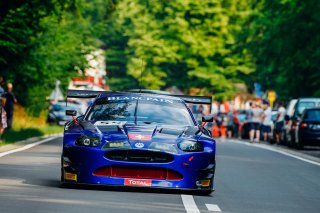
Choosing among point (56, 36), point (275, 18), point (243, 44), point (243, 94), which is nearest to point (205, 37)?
point (243, 94)

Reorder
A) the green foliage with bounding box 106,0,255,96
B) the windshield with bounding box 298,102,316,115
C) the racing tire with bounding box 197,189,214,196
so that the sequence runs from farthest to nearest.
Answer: the green foliage with bounding box 106,0,255,96 < the windshield with bounding box 298,102,316,115 < the racing tire with bounding box 197,189,214,196

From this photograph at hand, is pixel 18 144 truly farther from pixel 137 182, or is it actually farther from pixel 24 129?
pixel 137 182

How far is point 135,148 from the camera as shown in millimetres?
15328

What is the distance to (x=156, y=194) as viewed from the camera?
15.5 meters

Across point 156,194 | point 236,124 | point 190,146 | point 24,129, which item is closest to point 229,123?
point 236,124

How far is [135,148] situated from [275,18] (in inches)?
1597

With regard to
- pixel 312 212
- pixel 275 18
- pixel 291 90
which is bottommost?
pixel 312 212

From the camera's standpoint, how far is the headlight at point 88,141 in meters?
15.4

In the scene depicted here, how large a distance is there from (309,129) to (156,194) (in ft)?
76.2

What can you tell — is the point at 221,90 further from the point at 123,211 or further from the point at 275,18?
the point at 123,211

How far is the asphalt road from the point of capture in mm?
13344

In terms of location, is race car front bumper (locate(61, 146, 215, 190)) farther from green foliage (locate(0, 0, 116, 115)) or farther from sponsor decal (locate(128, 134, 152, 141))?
green foliage (locate(0, 0, 116, 115))

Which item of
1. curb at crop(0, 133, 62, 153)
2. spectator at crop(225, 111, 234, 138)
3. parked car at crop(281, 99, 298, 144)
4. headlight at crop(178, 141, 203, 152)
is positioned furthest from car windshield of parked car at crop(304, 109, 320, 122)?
headlight at crop(178, 141, 203, 152)

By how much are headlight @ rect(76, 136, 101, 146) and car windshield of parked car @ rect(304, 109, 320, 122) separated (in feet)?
78.1
